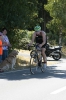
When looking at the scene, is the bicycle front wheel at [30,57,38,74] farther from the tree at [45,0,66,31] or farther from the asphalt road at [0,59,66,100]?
the tree at [45,0,66,31]

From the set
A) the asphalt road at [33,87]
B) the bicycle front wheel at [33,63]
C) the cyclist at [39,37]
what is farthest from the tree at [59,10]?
the asphalt road at [33,87]

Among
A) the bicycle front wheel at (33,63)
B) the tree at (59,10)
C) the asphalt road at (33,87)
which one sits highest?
the tree at (59,10)

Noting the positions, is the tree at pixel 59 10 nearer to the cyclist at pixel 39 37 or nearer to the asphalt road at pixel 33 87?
the cyclist at pixel 39 37

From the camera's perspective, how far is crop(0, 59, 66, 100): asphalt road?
29.3ft

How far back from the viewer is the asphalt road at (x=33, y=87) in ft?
29.3

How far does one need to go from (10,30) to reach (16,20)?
92 cm

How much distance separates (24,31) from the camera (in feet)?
62.8

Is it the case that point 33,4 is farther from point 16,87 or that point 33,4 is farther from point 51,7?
point 51,7

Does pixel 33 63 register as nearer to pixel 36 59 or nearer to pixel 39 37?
pixel 36 59

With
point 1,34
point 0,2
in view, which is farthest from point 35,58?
point 0,2

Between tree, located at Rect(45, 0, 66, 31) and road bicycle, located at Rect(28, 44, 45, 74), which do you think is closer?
road bicycle, located at Rect(28, 44, 45, 74)

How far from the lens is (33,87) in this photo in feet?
34.3

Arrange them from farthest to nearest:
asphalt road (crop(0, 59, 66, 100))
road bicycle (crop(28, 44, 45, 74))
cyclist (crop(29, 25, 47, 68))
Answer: road bicycle (crop(28, 44, 45, 74))
cyclist (crop(29, 25, 47, 68))
asphalt road (crop(0, 59, 66, 100))

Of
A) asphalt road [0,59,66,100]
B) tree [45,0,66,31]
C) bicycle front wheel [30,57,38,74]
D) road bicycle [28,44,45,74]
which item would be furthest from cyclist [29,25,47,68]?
tree [45,0,66,31]
